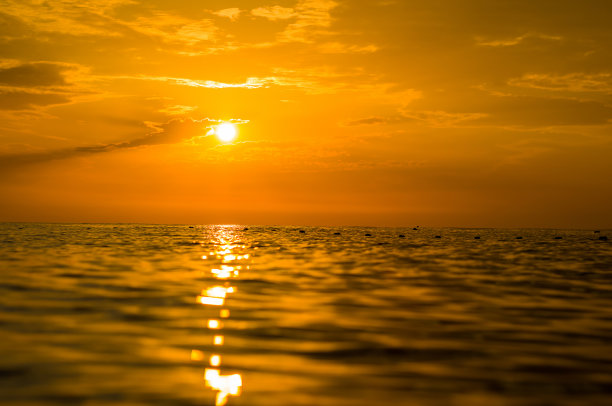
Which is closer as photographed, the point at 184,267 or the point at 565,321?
the point at 565,321

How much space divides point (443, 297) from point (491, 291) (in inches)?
115

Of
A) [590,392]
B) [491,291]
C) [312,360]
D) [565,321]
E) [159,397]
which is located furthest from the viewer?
[491,291]

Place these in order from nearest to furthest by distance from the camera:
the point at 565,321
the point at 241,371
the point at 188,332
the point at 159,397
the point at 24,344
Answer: the point at 159,397, the point at 241,371, the point at 24,344, the point at 188,332, the point at 565,321

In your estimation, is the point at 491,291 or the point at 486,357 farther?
the point at 491,291

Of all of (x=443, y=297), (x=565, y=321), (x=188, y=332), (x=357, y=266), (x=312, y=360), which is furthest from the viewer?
(x=357, y=266)

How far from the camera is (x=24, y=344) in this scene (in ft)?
38.7

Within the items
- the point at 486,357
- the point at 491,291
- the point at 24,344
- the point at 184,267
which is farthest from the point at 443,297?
the point at 184,267

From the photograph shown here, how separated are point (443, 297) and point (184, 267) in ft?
50.5

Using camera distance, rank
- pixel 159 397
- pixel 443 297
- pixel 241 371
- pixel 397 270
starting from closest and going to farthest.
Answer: pixel 159 397 → pixel 241 371 → pixel 443 297 → pixel 397 270

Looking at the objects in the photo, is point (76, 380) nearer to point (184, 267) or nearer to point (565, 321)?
point (565, 321)

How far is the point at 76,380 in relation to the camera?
9391mm

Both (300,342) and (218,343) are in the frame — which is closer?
(218,343)

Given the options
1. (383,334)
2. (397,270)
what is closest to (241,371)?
(383,334)

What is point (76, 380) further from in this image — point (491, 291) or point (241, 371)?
point (491, 291)
